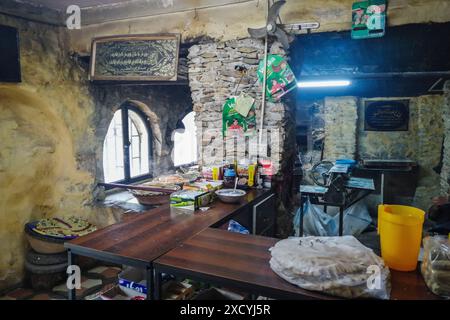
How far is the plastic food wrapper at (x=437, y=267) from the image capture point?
4.17 feet

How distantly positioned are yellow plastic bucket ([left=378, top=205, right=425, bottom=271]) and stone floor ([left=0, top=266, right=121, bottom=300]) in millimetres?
3026

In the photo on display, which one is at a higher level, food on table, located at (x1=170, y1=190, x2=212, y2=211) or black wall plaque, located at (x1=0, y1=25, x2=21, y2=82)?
black wall plaque, located at (x1=0, y1=25, x2=21, y2=82)

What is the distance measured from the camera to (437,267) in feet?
4.25

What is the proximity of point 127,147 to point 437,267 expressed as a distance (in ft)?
16.3

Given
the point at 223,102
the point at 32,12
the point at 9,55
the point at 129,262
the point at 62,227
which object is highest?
the point at 32,12

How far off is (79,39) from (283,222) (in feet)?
11.8

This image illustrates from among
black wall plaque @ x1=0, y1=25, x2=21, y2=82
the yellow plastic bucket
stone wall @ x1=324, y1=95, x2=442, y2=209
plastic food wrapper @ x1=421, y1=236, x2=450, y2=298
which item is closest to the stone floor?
black wall plaque @ x1=0, y1=25, x2=21, y2=82

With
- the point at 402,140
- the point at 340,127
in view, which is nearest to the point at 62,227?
the point at 340,127

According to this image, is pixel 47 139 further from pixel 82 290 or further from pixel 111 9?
pixel 82 290

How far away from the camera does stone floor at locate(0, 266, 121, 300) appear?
143 inches

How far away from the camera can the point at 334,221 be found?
18.2 ft

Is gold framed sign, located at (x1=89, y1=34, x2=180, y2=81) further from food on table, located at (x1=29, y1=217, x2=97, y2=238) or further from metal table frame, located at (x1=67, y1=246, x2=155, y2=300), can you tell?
metal table frame, located at (x1=67, y1=246, x2=155, y2=300)
